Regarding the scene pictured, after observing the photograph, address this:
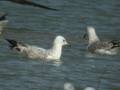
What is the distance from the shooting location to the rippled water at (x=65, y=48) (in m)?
13.9

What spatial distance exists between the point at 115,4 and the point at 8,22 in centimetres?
433

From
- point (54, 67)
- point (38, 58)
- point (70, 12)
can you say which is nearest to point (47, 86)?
point (54, 67)

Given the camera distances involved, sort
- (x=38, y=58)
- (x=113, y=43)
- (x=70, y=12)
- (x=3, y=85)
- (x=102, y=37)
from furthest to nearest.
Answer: (x=70, y=12), (x=102, y=37), (x=113, y=43), (x=38, y=58), (x=3, y=85)

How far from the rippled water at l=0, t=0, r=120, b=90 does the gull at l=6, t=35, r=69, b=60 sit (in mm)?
160

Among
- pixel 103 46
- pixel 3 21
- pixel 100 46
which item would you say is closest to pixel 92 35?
pixel 100 46

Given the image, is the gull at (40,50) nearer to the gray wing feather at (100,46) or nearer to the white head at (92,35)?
the gray wing feather at (100,46)

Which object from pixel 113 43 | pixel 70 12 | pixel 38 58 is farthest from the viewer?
pixel 70 12

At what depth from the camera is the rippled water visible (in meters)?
13.9

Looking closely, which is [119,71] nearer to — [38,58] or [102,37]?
[38,58]

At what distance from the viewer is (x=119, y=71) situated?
A: 1529cm

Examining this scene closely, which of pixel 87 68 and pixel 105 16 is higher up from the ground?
pixel 105 16

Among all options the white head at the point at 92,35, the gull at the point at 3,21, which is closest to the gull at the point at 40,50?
the white head at the point at 92,35

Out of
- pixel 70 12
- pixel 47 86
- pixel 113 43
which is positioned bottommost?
pixel 47 86

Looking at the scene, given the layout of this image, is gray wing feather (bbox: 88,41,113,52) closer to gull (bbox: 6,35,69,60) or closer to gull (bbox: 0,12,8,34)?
gull (bbox: 6,35,69,60)
